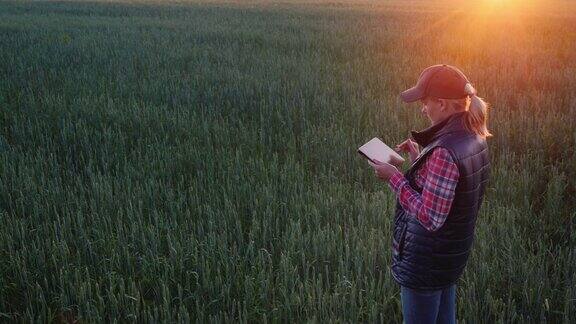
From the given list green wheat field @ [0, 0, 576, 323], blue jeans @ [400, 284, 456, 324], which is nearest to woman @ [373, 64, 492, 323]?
blue jeans @ [400, 284, 456, 324]

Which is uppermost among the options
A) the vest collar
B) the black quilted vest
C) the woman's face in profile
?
the woman's face in profile

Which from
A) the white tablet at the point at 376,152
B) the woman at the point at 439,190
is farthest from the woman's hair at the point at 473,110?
the white tablet at the point at 376,152

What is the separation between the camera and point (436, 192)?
1.76 meters

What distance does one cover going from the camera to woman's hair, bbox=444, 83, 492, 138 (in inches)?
71.3

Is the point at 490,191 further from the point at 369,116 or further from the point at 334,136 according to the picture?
the point at 369,116

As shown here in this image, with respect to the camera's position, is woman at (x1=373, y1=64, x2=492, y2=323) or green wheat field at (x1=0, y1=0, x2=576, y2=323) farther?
green wheat field at (x1=0, y1=0, x2=576, y2=323)

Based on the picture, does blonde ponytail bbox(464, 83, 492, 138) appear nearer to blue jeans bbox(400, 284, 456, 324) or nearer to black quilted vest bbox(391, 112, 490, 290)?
black quilted vest bbox(391, 112, 490, 290)

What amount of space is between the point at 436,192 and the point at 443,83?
37 centimetres

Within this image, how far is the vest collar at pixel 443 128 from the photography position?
5.90 feet

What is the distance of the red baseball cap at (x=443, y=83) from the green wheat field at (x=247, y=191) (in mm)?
1210

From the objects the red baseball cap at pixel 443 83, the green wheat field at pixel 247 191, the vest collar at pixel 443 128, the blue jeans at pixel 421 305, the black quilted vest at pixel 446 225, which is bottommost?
the green wheat field at pixel 247 191

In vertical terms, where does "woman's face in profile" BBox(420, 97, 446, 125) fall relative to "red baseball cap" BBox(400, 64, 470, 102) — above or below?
below

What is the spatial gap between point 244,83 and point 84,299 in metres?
5.75

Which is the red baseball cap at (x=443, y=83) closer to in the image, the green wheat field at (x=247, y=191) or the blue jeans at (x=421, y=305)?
the blue jeans at (x=421, y=305)
